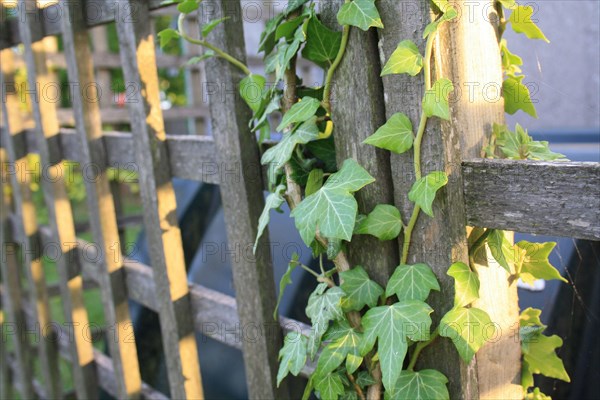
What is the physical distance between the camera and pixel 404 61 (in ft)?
3.32

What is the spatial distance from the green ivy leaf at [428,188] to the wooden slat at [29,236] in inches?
88.0

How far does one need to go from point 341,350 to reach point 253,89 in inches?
22.3

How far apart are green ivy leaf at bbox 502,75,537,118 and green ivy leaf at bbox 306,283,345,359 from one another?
1.51ft

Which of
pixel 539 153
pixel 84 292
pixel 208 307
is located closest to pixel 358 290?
Result: pixel 539 153

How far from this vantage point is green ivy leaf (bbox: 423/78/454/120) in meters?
0.98

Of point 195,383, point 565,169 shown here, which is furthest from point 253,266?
point 565,169

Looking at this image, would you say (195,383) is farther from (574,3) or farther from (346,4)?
(574,3)

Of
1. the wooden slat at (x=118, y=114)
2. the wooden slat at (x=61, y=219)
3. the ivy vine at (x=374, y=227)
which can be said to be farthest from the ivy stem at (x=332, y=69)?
the wooden slat at (x=118, y=114)

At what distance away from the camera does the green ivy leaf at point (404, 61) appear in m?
1.01

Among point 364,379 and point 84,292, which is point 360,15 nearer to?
point 364,379

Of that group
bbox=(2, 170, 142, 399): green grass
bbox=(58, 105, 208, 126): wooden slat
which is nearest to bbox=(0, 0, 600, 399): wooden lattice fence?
bbox=(2, 170, 142, 399): green grass

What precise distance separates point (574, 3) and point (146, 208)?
1191 millimetres

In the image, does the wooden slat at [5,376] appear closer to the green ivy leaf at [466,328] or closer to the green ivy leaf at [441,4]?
the green ivy leaf at [466,328]

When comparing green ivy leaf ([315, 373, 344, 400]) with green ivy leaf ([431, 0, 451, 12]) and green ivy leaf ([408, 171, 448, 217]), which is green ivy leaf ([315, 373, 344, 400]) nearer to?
green ivy leaf ([408, 171, 448, 217])
